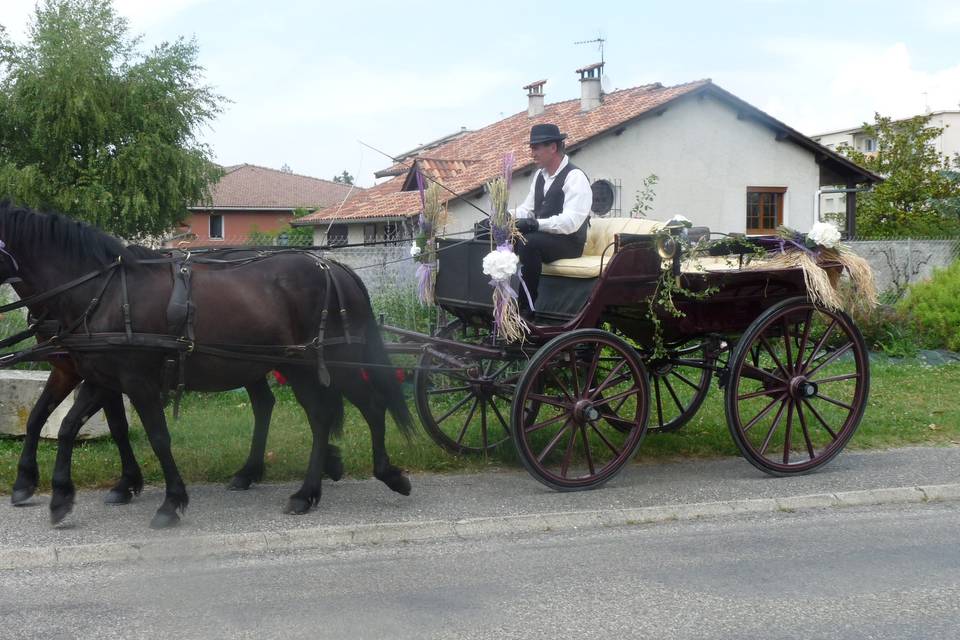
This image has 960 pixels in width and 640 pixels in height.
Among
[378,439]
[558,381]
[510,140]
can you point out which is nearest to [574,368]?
[558,381]

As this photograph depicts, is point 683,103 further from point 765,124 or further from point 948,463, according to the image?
point 948,463

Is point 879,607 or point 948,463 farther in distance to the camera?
point 948,463

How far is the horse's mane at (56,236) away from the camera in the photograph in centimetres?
594

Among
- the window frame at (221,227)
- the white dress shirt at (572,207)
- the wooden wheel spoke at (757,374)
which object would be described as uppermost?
the window frame at (221,227)

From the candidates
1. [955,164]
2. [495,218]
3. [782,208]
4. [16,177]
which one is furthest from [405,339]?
[955,164]

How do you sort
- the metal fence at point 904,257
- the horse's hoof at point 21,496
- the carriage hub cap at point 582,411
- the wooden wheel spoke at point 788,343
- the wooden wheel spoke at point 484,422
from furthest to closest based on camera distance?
the metal fence at point 904,257, the wooden wheel spoke at point 484,422, the wooden wheel spoke at point 788,343, the carriage hub cap at point 582,411, the horse's hoof at point 21,496

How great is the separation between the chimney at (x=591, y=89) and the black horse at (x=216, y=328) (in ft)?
79.1

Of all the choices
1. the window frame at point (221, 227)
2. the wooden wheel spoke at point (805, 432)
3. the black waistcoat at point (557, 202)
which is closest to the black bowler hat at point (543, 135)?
the black waistcoat at point (557, 202)

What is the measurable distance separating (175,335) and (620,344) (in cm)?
284

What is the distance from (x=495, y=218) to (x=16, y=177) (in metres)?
26.8

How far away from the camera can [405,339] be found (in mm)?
8195

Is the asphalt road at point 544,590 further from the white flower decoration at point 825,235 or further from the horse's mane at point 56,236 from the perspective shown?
the white flower decoration at point 825,235

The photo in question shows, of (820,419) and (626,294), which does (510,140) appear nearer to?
(820,419)

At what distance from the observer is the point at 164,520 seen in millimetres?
5992
